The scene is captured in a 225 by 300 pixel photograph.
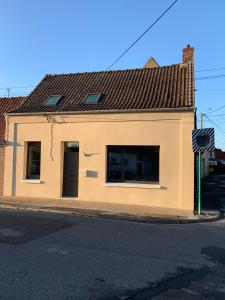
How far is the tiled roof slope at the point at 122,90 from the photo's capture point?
15609 mm

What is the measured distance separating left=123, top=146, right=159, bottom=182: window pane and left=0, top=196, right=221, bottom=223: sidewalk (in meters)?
1.37

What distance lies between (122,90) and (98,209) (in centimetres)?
607

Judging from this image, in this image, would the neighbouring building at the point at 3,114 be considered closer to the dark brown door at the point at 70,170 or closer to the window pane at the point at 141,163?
the dark brown door at the point at 70,170

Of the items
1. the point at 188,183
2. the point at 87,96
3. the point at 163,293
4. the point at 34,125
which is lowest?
the point at 163,293

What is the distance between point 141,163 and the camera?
15680 mm

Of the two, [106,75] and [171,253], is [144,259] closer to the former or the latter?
[171,253]

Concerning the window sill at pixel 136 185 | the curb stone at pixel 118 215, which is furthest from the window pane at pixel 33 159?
the window sill at pixel 136 185

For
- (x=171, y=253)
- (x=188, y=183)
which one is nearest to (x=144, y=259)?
(x=171, y=253)

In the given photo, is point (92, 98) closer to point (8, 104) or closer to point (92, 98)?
point (92, 98)

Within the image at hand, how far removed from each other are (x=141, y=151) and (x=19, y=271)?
33.5 ft

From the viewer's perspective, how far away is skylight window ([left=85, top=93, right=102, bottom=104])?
17017 mm

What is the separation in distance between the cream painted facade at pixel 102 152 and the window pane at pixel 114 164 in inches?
13.5

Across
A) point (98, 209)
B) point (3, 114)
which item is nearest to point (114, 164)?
point (98, 209)

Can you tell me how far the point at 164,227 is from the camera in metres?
10.9
